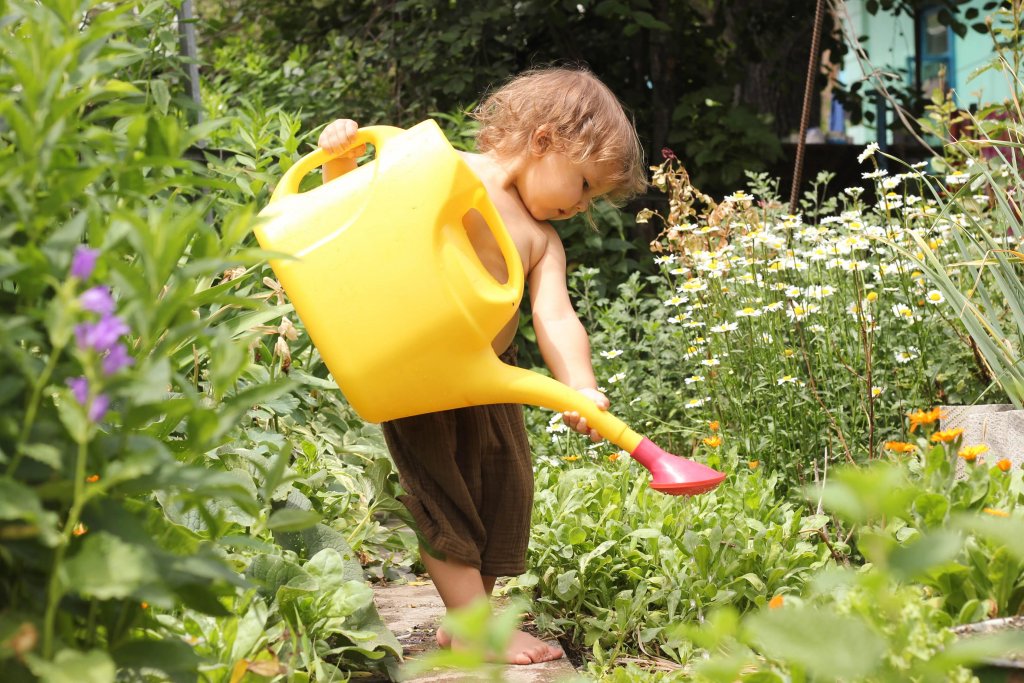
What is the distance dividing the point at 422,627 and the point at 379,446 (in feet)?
2.00

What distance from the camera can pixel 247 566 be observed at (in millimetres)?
1604

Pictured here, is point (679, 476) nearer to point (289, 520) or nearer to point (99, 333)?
point (289, 520)

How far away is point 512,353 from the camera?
2.18 metres

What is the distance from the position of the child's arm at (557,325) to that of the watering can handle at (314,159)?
1.38 feet

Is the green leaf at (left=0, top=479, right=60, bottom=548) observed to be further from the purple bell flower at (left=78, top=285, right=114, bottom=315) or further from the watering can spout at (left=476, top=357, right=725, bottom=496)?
the watering can spout at (left=476, top=357, right=725, bottom=496)

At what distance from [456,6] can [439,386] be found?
406 cm

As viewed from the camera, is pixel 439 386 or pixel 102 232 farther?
pixel 439 386

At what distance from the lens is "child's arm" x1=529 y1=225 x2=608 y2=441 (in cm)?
198

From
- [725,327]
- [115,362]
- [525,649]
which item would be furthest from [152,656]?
[725,327]

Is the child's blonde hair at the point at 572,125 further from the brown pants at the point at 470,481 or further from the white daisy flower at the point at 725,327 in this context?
the white daisy flower at the point at 725,327

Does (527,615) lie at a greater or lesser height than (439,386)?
lesser

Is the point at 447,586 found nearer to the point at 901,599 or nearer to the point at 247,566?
the point at 247,566

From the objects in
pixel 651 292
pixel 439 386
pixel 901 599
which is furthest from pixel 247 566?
pixel 651 292

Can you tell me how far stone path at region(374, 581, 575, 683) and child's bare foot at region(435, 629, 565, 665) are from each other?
0.01 metres
